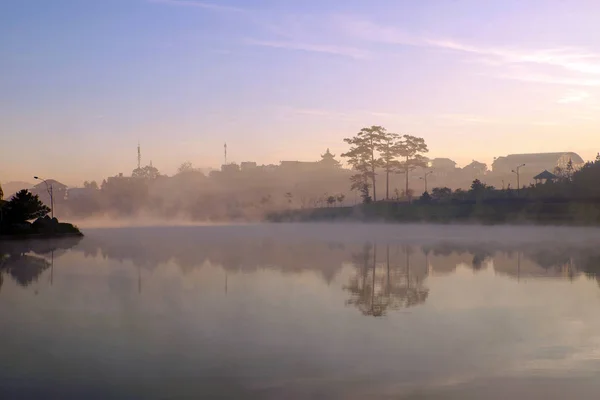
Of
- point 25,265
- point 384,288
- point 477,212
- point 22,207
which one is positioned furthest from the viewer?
point 477,212

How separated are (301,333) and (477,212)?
8633 centimetres

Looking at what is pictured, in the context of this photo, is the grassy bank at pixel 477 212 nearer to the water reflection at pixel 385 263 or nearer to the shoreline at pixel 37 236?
the water reflection at pixel 385 263

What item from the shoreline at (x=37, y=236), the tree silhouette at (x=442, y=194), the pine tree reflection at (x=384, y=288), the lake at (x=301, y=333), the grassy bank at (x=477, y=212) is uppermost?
the tree silhouette at (x=442, y=194)

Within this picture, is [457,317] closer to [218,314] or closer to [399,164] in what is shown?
[218,314]

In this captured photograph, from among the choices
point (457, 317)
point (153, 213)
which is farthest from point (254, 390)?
point (153, 213)

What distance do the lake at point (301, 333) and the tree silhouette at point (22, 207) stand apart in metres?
36.9

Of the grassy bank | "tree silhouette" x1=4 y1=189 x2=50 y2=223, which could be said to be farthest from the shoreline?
the grassy bank

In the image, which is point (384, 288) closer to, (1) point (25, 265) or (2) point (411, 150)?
(1) point (25, 265)

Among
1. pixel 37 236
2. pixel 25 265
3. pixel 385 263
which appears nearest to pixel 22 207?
pixel 37 236

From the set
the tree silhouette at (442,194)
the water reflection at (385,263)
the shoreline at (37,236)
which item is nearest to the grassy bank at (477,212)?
Result: the tree silhouette at (442,194)

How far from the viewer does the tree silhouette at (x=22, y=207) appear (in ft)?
202

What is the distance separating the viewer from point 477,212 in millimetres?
95812

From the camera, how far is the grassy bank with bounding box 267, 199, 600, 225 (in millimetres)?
85125

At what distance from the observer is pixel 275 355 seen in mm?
12180
